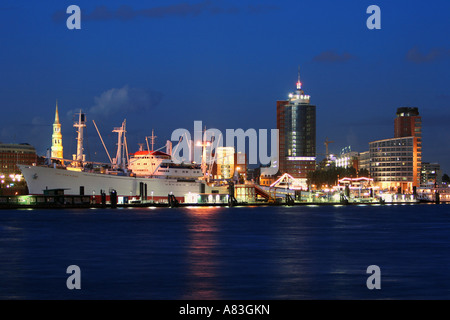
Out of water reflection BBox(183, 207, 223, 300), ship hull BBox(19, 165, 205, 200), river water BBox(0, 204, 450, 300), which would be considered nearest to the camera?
water reflection BBox(183, 207, 223, 300)

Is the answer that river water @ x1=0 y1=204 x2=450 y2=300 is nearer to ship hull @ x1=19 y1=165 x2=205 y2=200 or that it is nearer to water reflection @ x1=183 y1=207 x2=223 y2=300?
water reflection @ x1=183 y1=207 x2=223 y2=300

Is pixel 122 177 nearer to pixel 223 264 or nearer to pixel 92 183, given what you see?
pixel 92 183

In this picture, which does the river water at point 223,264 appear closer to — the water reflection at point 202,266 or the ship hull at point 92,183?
the water reflection at point 202,266

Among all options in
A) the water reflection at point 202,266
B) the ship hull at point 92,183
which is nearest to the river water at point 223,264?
the water reflection at point 202,266

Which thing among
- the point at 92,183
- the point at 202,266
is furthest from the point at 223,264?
the point at 92,183

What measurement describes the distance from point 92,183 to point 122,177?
668cm

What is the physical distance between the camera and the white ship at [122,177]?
14688 centimetres

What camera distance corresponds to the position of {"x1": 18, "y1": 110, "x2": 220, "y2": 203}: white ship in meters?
147

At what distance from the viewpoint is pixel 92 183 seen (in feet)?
495

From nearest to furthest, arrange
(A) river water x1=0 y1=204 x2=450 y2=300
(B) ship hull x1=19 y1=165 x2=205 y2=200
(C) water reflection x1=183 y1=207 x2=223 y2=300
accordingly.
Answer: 1. (C) water reflection x1=183 y1=207 x2=223 y2=300
2. (A) river water x1=0 y1=204 x2=450 y2=300
3. (B) ship hull x1=19 y1=165 x2=205 y2=200

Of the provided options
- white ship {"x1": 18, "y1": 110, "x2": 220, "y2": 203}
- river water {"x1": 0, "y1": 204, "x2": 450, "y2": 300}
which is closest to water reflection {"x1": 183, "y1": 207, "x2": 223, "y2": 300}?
river water {"x1": 0, "y1": 204, "x2": 450, "y2": 300}
